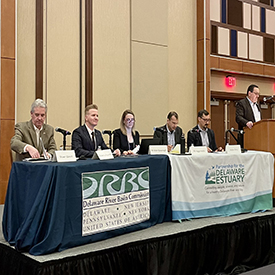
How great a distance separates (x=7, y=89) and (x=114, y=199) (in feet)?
8.28

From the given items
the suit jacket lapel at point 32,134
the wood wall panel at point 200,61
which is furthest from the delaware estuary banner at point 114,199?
the wood wall panel at point 200,61

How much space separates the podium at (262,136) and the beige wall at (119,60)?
2.06m

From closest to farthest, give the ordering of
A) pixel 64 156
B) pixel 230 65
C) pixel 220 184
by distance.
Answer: pixel 64 156
pixel 220 184
pixel 230 65

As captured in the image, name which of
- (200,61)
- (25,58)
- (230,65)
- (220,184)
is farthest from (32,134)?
(230,65)

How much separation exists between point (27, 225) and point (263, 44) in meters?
7.01

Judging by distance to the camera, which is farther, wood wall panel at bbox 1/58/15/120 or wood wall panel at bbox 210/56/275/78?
wood wall panel at bbox 210/56/275/78

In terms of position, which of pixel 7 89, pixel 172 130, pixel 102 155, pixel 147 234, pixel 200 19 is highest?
pixel 200 19

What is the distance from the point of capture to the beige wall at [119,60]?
4973mm

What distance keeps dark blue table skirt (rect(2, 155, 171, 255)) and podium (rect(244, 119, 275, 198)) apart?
217 cm

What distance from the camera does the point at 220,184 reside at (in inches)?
134

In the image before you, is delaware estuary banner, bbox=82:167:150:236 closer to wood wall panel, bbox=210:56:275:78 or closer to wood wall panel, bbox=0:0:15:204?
wood wall panel, bbox=0:0:15:204

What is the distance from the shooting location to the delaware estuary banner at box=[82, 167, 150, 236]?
252cm

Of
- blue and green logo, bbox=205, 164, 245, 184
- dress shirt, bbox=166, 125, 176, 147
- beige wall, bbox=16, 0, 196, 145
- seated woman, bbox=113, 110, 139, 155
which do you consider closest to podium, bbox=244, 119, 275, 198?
blue and green logo, bbox=205, 164, 245, 184

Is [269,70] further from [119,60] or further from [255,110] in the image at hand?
[119,60]
